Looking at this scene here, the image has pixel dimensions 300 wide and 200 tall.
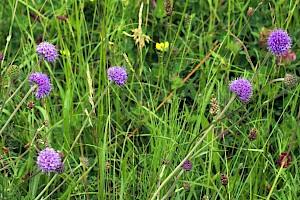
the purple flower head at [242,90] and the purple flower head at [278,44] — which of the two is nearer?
the purple flower head at [242,90]

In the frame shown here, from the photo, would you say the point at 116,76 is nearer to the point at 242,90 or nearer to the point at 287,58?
the point at 242,90

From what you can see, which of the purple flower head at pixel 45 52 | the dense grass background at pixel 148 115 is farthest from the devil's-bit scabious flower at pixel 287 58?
the purple flower head at pixel 45 52

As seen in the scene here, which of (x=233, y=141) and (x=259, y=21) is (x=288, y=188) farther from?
(x=259, y=21)

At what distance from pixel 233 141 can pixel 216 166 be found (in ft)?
0.69

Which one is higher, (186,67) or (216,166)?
(186,67)

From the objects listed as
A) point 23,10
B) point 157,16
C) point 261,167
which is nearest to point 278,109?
point 261,167

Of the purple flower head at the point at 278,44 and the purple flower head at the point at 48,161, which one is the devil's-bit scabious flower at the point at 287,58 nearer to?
the purple flower head at the point at 278,44

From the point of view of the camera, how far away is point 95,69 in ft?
7.94

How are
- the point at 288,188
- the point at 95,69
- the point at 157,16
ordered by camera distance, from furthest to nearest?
1. the point at 157,16
2. the point at 95,69
3. the point at 288,188

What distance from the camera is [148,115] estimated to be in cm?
220

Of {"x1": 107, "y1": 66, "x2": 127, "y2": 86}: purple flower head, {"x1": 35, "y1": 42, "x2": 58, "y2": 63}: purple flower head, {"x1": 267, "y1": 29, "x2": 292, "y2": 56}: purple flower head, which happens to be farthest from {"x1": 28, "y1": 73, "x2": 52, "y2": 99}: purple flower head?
{"x1": 267, "y1": 29, "x2": 292, "y2": 56}: purple flower head

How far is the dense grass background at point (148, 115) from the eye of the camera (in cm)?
192

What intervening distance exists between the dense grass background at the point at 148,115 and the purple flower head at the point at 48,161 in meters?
0.10

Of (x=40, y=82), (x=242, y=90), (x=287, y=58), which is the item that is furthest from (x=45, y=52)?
(x=287, y=58)
